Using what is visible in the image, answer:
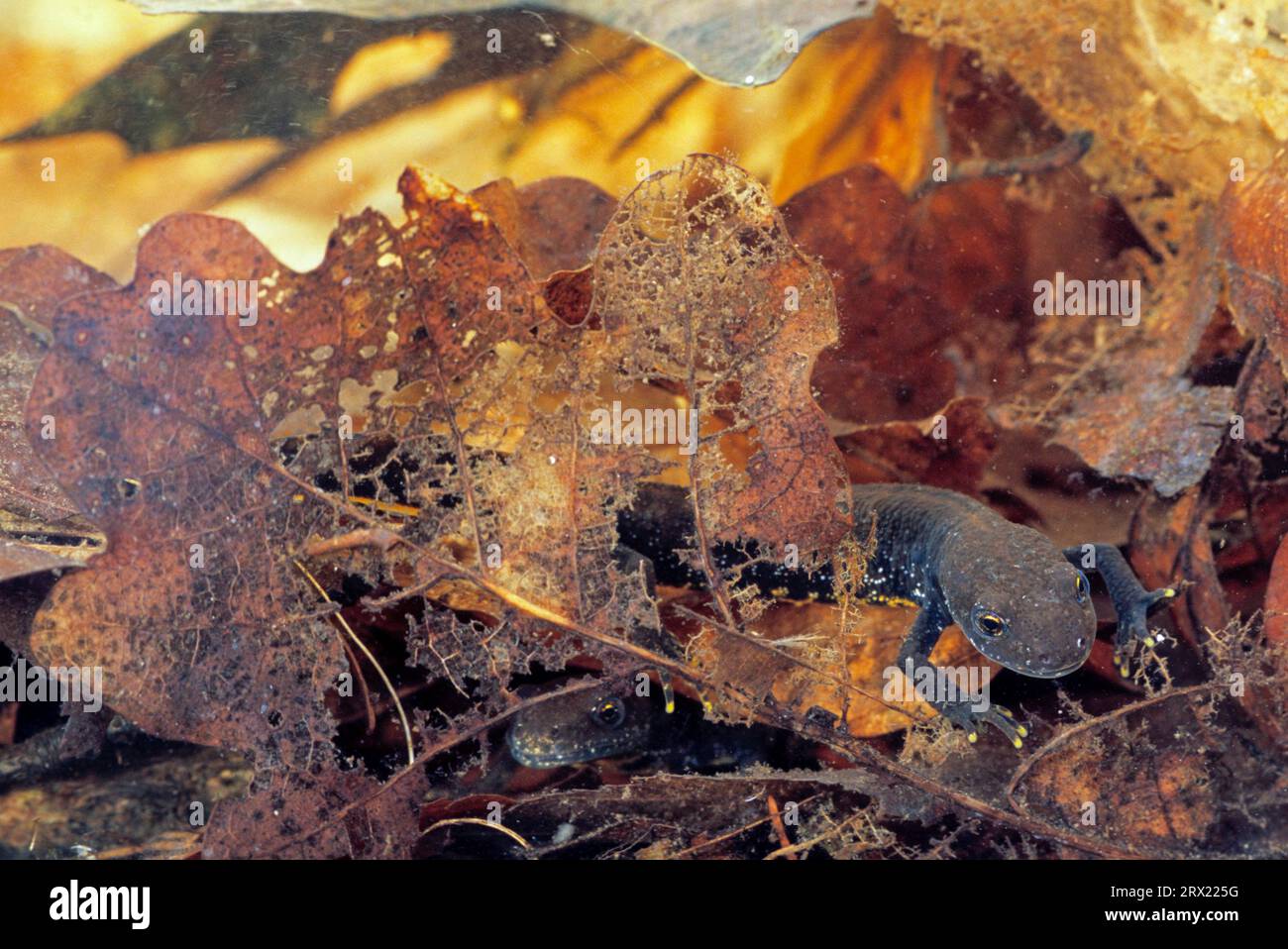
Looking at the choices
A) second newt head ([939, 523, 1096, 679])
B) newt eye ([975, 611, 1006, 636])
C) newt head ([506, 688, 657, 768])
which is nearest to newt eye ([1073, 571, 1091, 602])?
second newt head ([939, 523, 1096, 679])

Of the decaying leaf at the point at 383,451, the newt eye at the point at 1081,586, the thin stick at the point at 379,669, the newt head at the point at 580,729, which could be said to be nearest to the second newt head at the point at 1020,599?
the newt eye at the point at 1081,586

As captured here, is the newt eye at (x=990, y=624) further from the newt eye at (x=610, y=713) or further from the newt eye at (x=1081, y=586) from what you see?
the newt eye at (x=610, y=713)

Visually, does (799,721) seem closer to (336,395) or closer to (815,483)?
(815,483)

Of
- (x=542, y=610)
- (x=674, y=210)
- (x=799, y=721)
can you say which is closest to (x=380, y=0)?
(x=674, y=210)

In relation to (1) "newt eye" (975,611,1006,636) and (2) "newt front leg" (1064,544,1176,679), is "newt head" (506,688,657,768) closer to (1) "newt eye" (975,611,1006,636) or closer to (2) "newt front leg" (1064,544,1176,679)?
(1) "newt eye" (975,611,1006,636)

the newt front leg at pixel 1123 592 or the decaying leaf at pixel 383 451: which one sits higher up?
the decaying leaf at pixel 383 451

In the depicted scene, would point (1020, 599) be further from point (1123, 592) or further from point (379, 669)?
point (379, 669)
